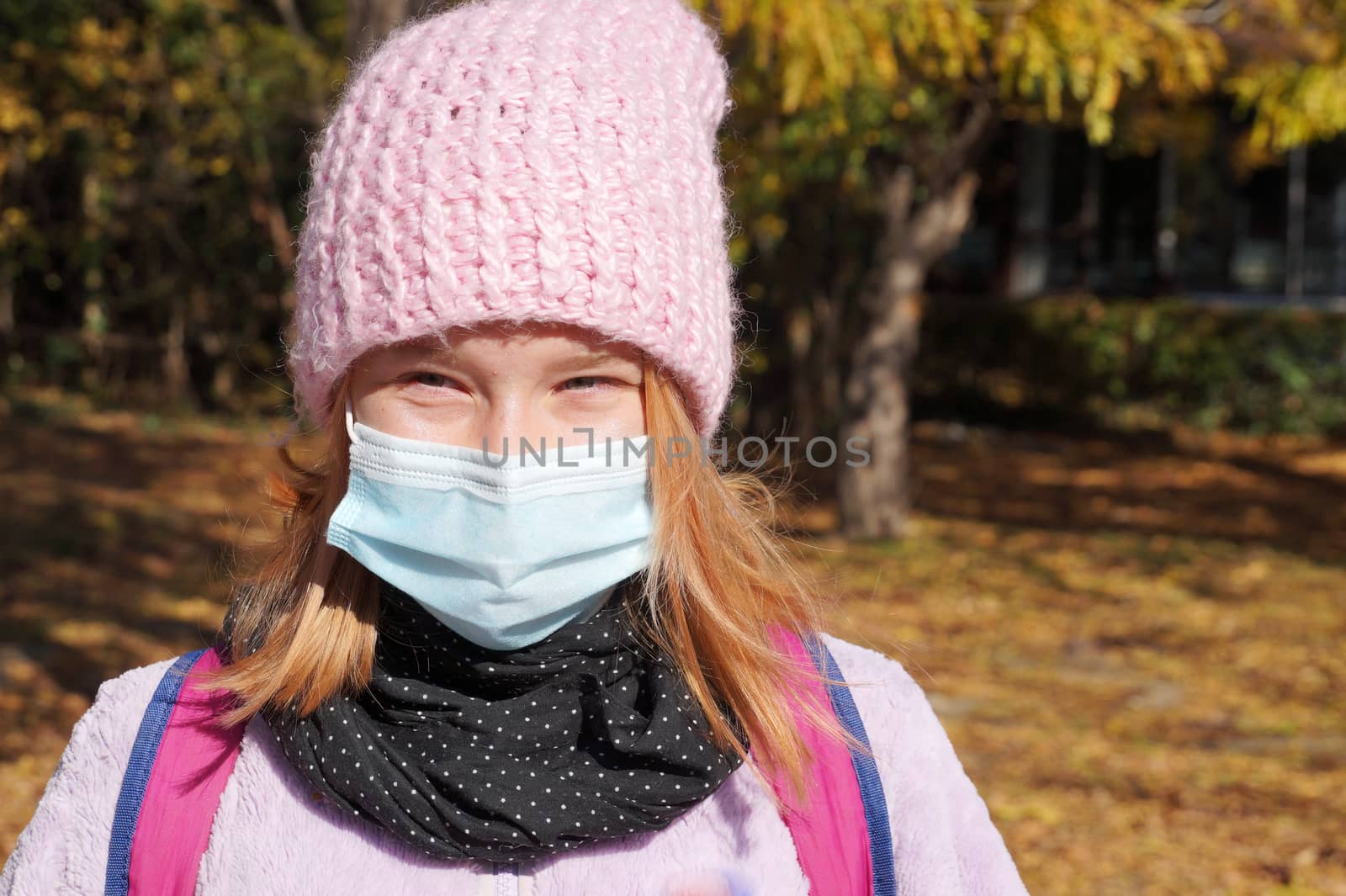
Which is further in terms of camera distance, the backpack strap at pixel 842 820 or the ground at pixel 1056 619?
the ground at pixel 1056 619

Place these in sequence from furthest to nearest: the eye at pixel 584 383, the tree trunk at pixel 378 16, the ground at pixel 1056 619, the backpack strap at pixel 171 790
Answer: the ground at pixel 1056 619 < the tree trunk at pixel 378 16 < the eye at pixel 584 383 < the backpack strap at pixel 171 790

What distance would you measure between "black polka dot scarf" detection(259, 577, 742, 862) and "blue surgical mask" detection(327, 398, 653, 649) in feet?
0.18

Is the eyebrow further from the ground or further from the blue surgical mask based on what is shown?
the ground

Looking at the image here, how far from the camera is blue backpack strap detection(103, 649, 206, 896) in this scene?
153 centimetres

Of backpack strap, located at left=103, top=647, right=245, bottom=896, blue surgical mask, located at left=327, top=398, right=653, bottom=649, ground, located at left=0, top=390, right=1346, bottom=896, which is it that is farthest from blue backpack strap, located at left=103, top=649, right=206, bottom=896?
ground, located at left=0, top=390, right=1346, bottom=896

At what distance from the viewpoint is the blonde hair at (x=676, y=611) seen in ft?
5.34

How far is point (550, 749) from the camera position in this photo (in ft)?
5.35

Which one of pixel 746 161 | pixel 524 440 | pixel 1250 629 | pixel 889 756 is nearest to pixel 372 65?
pixel 524 440

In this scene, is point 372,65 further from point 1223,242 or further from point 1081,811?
point 1223,242

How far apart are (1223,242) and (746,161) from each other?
541 inches

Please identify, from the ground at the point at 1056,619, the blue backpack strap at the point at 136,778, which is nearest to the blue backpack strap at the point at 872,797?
the ground at the point at 1056,619

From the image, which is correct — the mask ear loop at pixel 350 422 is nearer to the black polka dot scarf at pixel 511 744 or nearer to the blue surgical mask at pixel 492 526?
the blue surgical mask at pixel 492 526

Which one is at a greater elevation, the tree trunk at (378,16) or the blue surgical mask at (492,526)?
the tree trunk at (378,16)

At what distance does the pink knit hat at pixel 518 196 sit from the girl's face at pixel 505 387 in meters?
0.03
